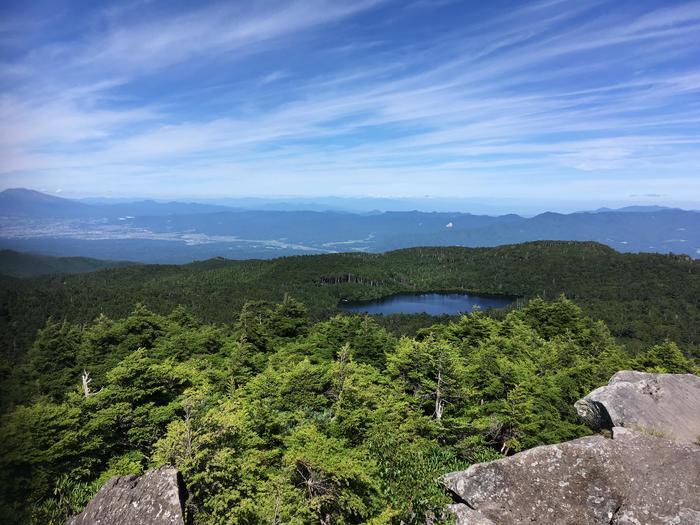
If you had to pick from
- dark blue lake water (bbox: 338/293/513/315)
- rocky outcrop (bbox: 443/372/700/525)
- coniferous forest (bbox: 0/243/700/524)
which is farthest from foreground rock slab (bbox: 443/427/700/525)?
dark blue lake water (bbox: 338/293/513/315)

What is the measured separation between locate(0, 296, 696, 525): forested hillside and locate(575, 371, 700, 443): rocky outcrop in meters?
2.93

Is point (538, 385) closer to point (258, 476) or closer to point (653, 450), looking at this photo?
point (653, 450)

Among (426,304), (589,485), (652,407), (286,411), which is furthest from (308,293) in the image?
(589,485)

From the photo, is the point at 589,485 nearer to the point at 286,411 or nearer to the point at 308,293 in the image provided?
the point at 286,411

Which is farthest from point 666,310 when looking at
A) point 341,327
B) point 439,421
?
point 439,421

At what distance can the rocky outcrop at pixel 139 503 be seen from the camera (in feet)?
31.4

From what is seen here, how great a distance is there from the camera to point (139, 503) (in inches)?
388

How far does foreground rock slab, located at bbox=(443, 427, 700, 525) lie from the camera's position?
1173 centimetres

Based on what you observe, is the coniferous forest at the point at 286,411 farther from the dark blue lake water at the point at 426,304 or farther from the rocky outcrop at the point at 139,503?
the dark blue lake water at the point at 426,304

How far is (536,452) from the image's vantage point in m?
13.5

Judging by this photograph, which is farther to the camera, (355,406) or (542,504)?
(355,406)

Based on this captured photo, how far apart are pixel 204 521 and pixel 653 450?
14.2 metres

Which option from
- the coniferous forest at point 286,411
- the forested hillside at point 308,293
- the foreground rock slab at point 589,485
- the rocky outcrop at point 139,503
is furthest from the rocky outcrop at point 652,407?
the forested hillside at point 308,293

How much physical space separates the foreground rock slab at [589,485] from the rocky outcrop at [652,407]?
13.1ft
